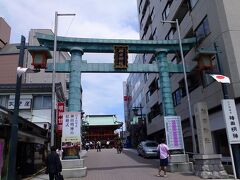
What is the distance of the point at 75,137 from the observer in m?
16.3

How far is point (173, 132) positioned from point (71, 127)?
682 cm

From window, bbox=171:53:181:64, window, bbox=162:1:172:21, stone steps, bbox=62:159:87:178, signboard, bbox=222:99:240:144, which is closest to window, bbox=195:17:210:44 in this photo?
window, bbox=171:53:181:64

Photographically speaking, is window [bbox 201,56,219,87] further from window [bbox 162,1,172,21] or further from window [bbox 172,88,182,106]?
window [bbox 162,1,172,21]

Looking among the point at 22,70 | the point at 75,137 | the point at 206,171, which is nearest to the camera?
the point at 22,70

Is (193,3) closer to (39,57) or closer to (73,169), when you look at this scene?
(39,57)

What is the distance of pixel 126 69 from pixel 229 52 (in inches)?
284

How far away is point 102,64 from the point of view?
1931cm

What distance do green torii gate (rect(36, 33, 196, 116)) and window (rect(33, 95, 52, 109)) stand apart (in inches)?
425

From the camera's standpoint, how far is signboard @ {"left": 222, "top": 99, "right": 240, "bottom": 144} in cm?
1330

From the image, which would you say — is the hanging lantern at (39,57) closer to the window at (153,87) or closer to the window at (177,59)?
the window at (177,59)

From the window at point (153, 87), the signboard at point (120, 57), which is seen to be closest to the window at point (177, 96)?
the window at point (153, 87)

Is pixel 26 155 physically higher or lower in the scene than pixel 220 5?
lower

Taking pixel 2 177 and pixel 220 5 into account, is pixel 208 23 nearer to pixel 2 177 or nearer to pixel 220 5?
pixel 220 5

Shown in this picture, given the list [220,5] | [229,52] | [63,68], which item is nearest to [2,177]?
[63,68]
